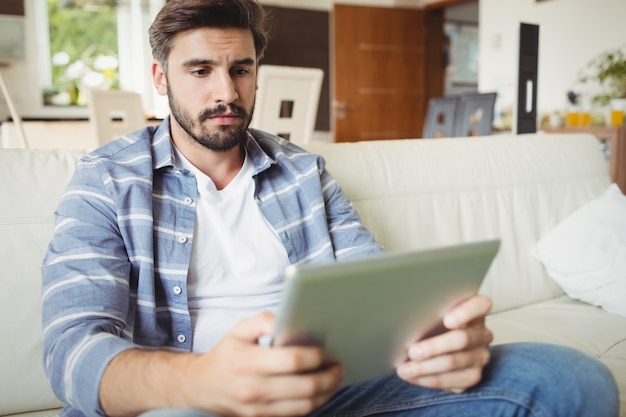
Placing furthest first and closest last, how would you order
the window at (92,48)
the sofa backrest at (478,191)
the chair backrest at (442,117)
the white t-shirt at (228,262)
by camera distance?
the window at (92,48), the chair backrest at (442,117), the sofa backrest at (478,191), the white t-shirt at (228,262)

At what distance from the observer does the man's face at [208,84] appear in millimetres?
1150

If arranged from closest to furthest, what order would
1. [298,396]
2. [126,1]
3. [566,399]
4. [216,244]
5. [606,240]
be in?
[298,396] < [566,399] < [216,244] < [606,240] < [126,1]

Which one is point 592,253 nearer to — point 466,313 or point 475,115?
point 466,313

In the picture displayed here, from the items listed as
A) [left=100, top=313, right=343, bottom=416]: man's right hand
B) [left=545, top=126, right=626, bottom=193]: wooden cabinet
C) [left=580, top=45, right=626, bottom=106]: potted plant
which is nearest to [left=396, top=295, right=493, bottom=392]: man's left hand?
[left=100, top=313, right=343, bottom=416]: man's right hand

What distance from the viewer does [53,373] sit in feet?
2.70

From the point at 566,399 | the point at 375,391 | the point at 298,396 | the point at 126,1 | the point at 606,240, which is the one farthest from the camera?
the point at 126,1

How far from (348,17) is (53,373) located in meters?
5.12

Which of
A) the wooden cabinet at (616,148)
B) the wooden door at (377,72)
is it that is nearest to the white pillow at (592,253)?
the wooden cabinet at (616,148)

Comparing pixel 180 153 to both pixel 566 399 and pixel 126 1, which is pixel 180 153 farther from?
pixel 126 1

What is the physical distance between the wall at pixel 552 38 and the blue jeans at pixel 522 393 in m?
3.55

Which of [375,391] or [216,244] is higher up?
[216,244]

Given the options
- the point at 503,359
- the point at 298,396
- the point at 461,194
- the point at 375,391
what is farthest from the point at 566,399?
the point at 461,194

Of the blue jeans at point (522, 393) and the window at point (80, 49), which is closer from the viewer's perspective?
the blue jeans at point (522, 393)

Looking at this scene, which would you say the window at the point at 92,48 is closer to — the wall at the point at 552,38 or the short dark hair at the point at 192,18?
the wall at the point at 552,38
